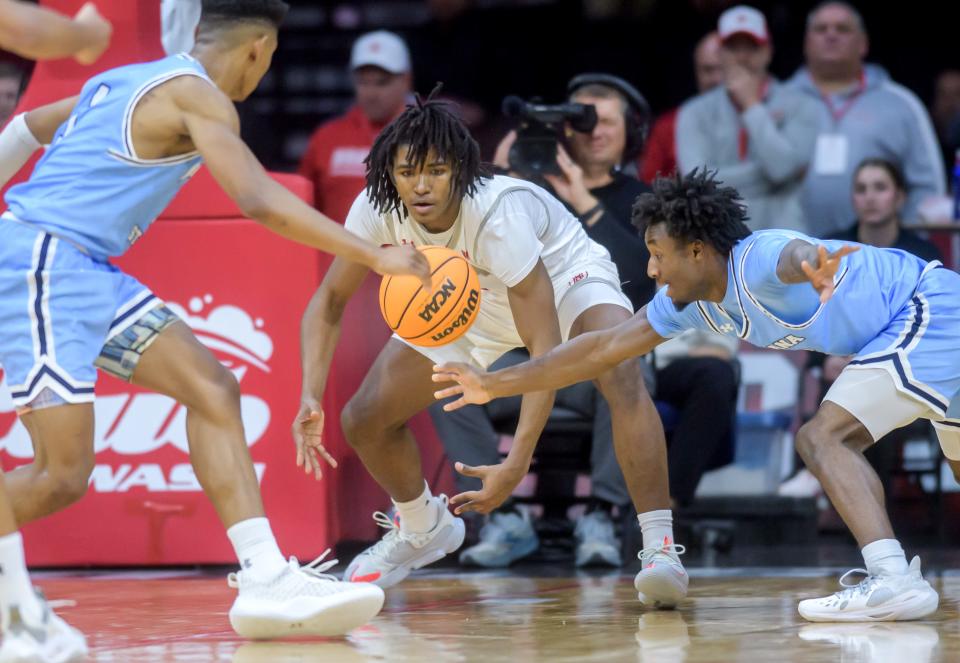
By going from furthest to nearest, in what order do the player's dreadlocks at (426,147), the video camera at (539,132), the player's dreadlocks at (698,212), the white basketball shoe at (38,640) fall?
the video camera at (539,132)
the player's dreadlocks at (426,147)
the player's dreadlocks at (698,212)
the white basketball shoe at (38,640)

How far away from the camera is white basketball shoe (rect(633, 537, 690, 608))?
5234 mm

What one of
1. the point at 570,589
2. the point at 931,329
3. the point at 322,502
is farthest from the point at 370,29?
the point at 931,329

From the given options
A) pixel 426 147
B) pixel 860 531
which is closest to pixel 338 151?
pixel 426 147

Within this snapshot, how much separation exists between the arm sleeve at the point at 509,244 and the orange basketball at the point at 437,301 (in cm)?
17

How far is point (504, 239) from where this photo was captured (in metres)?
5.24

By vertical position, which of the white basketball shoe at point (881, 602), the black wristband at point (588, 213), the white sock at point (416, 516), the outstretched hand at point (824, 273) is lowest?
the white basketball shoe at point (881, 602)

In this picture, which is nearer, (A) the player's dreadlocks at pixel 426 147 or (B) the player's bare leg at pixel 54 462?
(B) the player's bare leg at pixel 54 462

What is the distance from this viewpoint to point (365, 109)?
8953 millimetres

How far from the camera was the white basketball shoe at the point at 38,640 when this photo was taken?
3912 mm

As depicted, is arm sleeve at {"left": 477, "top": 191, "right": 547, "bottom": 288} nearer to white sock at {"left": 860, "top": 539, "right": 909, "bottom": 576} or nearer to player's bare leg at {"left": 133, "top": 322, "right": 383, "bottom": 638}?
player's bare leg at {"left": 133, "top": 322, "right": 383, "bottom": 638}

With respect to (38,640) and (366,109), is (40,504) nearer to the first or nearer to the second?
(38,640)

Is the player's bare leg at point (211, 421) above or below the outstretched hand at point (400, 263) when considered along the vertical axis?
below

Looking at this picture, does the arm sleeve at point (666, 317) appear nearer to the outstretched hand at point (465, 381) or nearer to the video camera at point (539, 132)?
the outstretched hand at point (465, 381)

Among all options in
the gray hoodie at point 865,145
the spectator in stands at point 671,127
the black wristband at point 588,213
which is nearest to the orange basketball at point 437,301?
the black wristband at point 588,213
